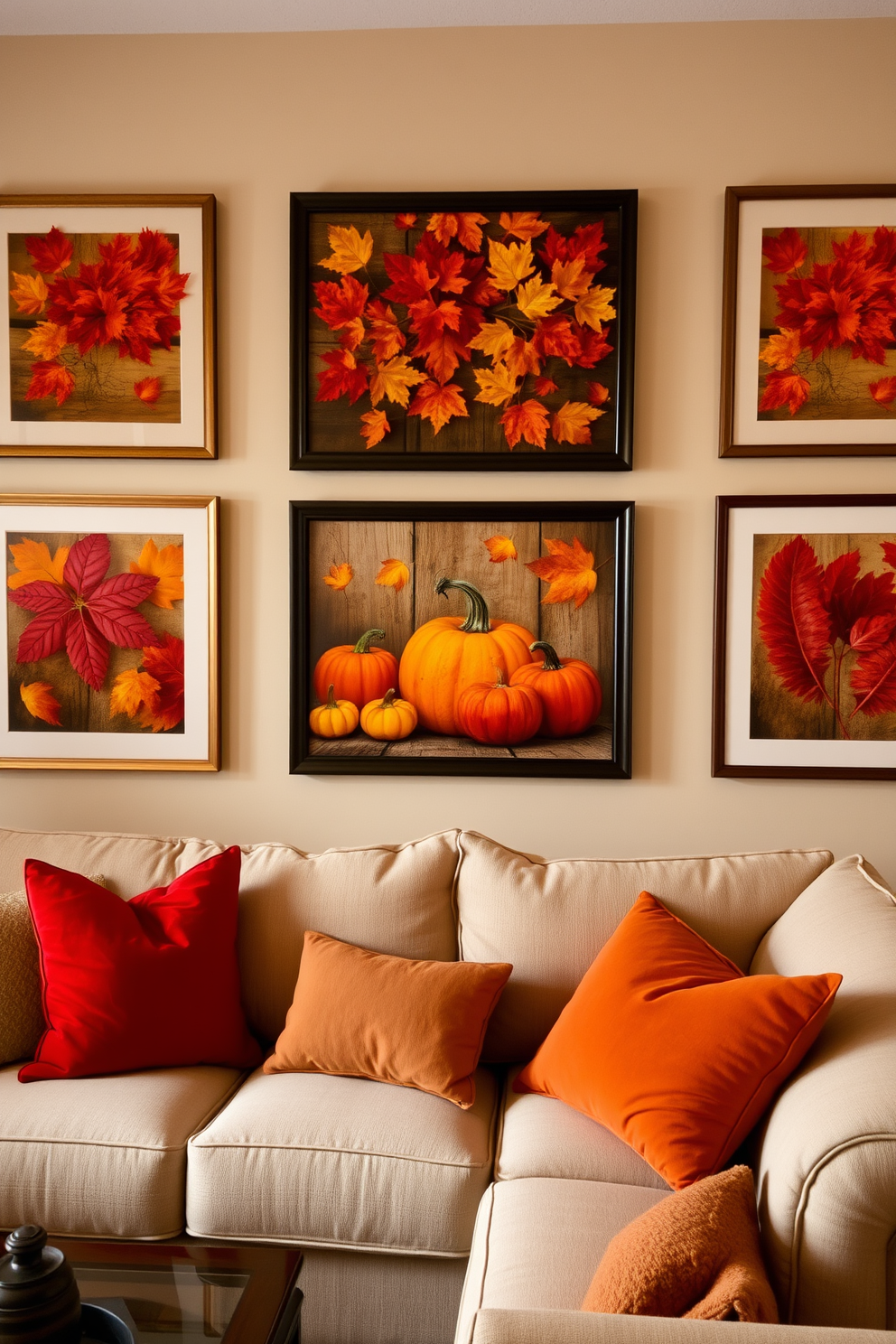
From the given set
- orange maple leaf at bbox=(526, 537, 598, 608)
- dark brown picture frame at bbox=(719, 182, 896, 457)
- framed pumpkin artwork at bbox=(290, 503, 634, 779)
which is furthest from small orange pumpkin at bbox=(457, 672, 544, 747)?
dark brown picture frame at bbox=(719, 182, 896, 457)

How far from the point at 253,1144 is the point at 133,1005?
0.39 meters

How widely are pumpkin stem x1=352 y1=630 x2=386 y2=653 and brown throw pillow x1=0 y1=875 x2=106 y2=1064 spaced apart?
1.00 meters

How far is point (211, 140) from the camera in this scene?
2408 millimetres

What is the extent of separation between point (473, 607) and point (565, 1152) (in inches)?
51.5

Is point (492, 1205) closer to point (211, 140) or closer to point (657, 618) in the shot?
point (657, 618)

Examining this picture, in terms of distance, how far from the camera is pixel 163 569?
245 centimetres

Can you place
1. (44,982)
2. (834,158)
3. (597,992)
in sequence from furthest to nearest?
(834,158) → (44,982) → (597,992)

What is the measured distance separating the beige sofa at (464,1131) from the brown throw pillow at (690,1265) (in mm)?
108

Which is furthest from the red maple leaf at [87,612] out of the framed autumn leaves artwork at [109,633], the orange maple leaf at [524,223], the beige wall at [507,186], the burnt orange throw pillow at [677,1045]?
the burnt orange throw pillow at [677,1045]

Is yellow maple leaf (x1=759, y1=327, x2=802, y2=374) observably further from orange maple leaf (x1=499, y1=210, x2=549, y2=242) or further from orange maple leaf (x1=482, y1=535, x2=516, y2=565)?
orange maple leaf (x1=482, y1=535, x2=516, y2=565)

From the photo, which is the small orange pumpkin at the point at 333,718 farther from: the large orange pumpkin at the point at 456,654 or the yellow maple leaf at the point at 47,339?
the yellow maple leaf at the point at 47,339

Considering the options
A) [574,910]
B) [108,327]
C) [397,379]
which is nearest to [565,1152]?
[574,910]

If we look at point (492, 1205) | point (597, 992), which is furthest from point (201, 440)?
point (492, 1205)

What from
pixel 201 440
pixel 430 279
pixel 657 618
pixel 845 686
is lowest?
pixel 845 686
